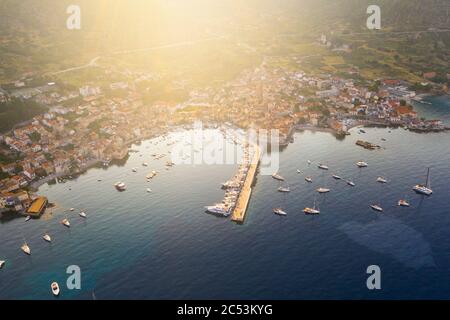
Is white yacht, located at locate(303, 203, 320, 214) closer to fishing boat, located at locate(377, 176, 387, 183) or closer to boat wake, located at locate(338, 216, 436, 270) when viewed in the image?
boat wake, located at locate(338, 216, 436, 270)

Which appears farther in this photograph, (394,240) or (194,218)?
(194,218)

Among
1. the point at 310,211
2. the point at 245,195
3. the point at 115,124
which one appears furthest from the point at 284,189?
the point at 115,124

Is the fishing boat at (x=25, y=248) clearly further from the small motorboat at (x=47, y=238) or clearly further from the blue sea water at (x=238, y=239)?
the small motorboat at (x=47, y=238)

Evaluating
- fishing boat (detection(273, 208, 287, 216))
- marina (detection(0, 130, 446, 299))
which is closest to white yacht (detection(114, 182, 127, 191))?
marina (detection(0, 130, 446, 299))

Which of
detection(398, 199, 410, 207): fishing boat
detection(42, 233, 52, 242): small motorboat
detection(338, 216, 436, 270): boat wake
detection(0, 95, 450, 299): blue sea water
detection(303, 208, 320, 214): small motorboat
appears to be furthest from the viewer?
detection(398, 199, 410, 207): fishing boat

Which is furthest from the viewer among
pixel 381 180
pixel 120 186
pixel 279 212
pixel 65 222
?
pixel 120 186

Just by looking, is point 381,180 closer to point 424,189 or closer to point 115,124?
point 424,189

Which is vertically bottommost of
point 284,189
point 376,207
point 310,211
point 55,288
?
point 55,288
